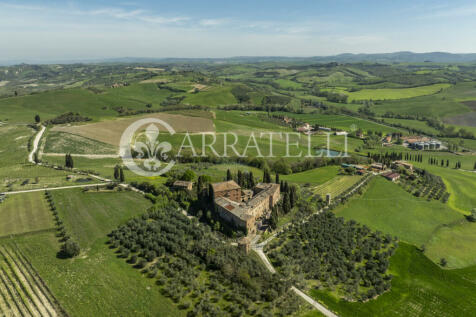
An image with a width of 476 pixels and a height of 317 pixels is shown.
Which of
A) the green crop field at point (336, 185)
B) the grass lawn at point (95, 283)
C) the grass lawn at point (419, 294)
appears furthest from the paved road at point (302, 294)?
the green crop field at point (336, 185)

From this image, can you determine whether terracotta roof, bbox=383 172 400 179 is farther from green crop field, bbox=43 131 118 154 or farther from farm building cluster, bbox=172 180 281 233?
green crop field, bbox=43 131 118 154

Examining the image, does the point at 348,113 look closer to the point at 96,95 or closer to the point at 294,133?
the point at 294,133

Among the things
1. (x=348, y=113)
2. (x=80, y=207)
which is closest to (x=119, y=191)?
(x=80, y=207)

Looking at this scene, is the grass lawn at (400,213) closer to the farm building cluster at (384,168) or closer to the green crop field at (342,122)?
the farm building cluster at (384,168)

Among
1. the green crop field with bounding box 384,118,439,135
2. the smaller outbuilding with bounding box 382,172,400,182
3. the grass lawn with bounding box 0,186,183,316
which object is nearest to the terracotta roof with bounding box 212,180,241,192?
the grass lawn with bounding box 0,186,183,316

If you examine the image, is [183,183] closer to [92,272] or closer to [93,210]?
[93,210]

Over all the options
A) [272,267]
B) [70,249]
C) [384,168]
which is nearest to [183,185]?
[70,249]
